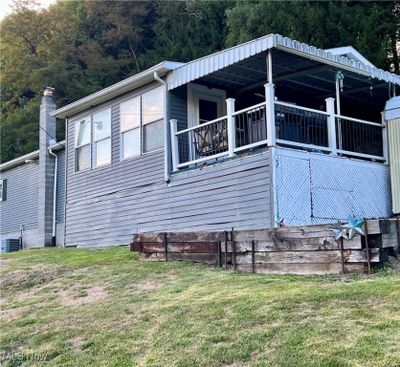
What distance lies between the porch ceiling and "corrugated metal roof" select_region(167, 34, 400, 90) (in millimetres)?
281

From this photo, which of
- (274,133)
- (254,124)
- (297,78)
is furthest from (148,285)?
(297,78)

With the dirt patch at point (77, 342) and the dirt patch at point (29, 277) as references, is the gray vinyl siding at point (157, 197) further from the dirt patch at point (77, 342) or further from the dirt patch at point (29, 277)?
the dirt patch at point (77, 342)

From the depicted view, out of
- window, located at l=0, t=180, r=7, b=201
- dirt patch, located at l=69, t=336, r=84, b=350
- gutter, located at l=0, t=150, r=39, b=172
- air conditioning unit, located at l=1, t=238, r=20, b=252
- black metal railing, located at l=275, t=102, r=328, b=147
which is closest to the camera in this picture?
dirt patch, located at l=69, t=336, r=84, b=350

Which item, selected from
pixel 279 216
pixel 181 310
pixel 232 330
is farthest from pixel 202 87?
pixel 232 330

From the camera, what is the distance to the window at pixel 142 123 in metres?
11.9

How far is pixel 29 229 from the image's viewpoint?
1797 cm

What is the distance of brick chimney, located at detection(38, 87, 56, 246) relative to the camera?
16.3 meters

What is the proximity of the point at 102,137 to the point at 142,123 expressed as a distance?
173 centimetres

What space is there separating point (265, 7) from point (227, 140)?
11.2 metres

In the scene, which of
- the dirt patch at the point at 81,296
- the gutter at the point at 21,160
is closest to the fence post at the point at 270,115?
the dirt patch at the point at 81,296

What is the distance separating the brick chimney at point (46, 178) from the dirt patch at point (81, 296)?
869 cm

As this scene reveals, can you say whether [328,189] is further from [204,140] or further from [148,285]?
[148,285]

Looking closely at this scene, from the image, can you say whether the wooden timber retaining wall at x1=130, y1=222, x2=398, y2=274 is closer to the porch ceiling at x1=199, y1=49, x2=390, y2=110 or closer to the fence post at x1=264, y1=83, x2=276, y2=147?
the fence post at x1=264, y1=83, x2=276, y2=147

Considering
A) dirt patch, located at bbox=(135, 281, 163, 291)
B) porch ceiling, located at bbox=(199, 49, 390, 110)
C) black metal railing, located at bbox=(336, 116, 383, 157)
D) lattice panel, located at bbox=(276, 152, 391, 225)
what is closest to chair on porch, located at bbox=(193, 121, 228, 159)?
porch ceiling, located at bbox=(199, 49, 390, 110)
